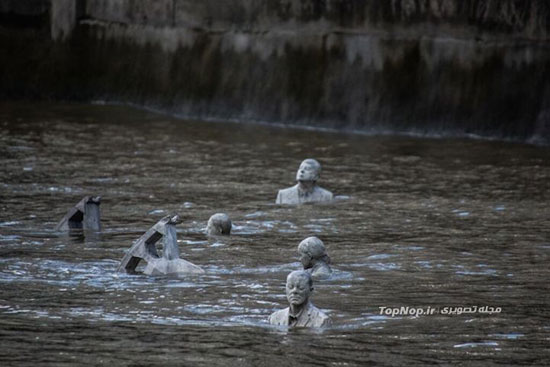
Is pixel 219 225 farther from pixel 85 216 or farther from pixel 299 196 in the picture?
pixel 299 196

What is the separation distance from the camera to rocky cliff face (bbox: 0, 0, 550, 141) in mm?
27500

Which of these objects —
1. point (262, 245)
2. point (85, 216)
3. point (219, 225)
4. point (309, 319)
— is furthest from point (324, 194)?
point (309, 319)

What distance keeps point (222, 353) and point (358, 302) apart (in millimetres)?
2476

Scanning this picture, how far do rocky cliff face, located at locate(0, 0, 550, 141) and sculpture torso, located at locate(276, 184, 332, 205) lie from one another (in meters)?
6.74

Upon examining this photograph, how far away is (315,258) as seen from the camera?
15844 millimetres

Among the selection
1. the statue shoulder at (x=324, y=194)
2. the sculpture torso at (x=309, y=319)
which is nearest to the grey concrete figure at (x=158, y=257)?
the sculpture torso at (x=309, y=319)

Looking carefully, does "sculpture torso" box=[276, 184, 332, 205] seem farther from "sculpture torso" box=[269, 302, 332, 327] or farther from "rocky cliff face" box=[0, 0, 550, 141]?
"sculpture torso" box=[269, 302, 332, 327]

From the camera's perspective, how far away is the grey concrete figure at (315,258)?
15766 mm

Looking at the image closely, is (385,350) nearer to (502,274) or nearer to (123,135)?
(502,274)

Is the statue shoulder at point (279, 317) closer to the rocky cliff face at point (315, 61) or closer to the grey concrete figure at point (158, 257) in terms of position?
the grey concrete figure at point (158, 257)

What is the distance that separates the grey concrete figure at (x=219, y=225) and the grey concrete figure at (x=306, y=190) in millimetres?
2539

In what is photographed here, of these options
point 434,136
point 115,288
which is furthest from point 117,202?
point 434,136

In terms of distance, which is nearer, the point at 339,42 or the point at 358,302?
the point at 358,302

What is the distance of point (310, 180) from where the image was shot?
21250 mm
